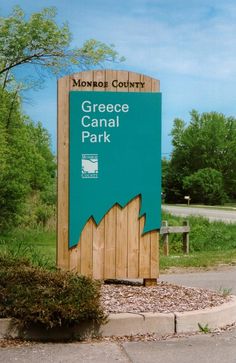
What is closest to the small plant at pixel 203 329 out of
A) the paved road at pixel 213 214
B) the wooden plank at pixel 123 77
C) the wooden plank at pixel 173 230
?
the wooden plank at pixel 123 77

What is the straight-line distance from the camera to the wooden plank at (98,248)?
8102mm

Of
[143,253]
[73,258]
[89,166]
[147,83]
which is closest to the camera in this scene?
[73,258]

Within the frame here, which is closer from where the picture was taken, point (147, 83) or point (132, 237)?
point (132, 237)

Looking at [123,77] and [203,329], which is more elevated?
[123,77]

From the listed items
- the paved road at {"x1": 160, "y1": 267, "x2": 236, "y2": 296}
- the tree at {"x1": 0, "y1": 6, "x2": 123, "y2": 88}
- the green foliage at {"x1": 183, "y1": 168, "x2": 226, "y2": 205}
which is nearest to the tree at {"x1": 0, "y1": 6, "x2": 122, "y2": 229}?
the tree at {"x1": 0, "y1": 6, "x2": 123, "y2": 88}

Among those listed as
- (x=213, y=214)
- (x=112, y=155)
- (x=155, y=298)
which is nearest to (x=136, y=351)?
(x=155, y=298)

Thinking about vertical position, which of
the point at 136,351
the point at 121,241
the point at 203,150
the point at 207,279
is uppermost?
the point at 203,150

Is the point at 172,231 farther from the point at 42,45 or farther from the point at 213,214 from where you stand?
the point at 213,214

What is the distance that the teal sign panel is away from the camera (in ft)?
26.5

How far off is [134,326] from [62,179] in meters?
2.53

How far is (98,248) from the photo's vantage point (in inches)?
320

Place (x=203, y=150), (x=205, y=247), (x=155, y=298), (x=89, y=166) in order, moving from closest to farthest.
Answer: (x=155, y=298), (x=89, y=166), (x=205, y=247), (x=203, y=150)

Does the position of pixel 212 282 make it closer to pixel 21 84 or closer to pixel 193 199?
pixel 21 84

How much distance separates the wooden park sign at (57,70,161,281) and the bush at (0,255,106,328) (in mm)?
1508
